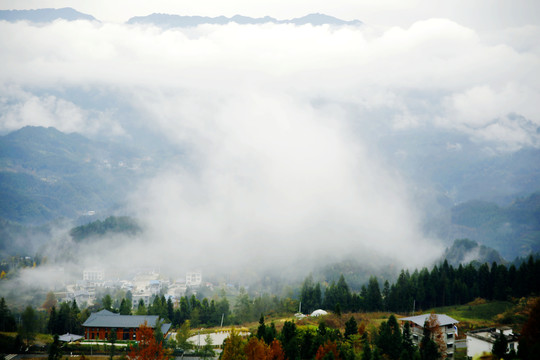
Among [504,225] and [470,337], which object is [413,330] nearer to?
[470,337]

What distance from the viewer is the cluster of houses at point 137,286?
313 ft

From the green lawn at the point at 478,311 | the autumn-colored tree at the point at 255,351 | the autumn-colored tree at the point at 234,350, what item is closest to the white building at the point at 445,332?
the green lawn at the point at 478,311

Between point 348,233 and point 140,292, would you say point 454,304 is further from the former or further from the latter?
point 348,233

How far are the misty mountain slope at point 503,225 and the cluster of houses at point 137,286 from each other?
11134cm

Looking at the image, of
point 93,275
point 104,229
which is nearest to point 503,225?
point 104,229

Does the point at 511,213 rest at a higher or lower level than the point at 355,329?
higher

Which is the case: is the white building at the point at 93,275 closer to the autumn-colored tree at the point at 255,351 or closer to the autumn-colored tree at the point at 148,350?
the autumn-colored tree at the point at 148,350

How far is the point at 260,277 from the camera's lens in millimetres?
120438

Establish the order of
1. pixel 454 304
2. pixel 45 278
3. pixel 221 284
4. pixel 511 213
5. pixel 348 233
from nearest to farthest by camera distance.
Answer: pixel 454 304
pixel 45 278
pixel 221 284
pixel 348 233
pixel 511 213

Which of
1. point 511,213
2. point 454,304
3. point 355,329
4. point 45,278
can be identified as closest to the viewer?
point 355,329

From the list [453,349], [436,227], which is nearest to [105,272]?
[453,349]

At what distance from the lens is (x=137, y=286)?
10650cm

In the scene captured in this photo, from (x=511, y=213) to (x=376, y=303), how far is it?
5611 inches

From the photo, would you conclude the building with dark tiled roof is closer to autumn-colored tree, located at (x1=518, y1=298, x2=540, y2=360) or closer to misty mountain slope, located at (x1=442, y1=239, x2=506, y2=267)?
autumn-colored tree, located at (x1=518, y1=298, x2=540, y2=360)
